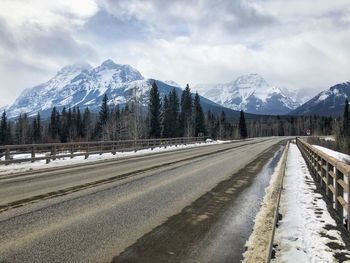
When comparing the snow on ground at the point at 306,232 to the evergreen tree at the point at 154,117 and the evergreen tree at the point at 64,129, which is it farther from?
the evergreen tree at the point at 64,129

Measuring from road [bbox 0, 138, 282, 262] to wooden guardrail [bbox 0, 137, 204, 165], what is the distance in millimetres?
7786

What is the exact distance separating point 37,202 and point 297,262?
6.20 metres

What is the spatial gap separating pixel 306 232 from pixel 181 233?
229cm

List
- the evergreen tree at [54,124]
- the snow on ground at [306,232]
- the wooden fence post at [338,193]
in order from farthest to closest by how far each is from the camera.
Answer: the evergreen tree at [54,124]
the wooden fence post at [338,193]
the snow on ground at [306,232]

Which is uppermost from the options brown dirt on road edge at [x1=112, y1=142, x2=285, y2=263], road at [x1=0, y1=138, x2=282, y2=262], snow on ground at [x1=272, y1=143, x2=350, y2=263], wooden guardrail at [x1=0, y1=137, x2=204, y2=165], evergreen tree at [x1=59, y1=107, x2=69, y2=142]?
evergreen tree at [x1=59, y1=107, x2=69, y2=142]

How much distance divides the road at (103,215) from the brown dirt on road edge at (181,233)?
0.05 ft

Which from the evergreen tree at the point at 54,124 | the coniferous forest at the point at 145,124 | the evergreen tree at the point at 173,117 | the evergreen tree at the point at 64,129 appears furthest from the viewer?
the evergreen tree at the point at 54,124

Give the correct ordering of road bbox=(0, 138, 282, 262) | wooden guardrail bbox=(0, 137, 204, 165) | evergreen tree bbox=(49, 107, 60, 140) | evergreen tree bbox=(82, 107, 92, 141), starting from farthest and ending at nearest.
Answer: evergreen tree bbox=(82, 107, 92, 141) < evergreen tree bbox=(49, 107, 60, 140) < wooden guardrail bbox=(0, 137, 204, 165) < road bbox=(0, 138, 282, 262)

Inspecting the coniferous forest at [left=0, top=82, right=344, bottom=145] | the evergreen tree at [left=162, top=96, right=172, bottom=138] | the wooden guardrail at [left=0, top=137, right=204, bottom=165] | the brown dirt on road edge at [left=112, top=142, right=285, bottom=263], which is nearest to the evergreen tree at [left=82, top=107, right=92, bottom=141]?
the coniferous forest at [left=0, top=82, right=344, bottom=145]

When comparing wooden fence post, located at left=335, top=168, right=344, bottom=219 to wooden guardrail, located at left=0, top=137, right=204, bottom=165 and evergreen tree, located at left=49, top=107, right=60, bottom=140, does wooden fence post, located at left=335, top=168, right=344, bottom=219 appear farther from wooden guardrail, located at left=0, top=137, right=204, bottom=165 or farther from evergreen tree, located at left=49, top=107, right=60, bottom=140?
evergreen tree, located at left=49, top=107, right=60, bottom=140

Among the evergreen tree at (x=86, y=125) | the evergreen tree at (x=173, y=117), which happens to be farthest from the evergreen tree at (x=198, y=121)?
the evergreen tree at (x=86, y=125)

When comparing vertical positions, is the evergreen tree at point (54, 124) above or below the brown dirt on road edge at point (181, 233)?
above

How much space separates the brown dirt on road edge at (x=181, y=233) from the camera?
577 cm

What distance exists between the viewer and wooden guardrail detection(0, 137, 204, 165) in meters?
21.4
